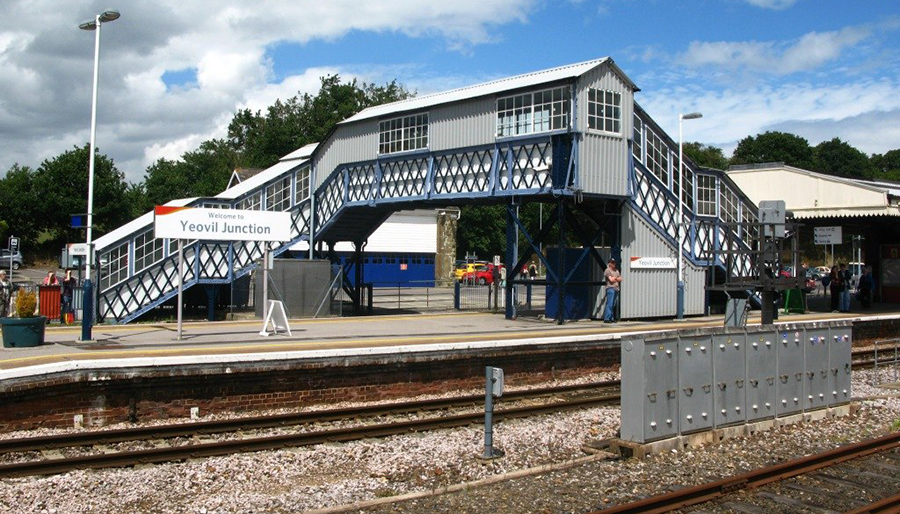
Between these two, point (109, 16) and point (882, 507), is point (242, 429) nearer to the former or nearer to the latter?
point (882, 507)

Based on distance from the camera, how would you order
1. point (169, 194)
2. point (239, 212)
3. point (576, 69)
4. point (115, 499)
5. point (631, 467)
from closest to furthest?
1. point (115, 499)
2. point (631, 467)
3. point (239, 212)
4. point (576, 69)
5. point (169, 194)

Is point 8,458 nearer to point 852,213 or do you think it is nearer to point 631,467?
point 631,467

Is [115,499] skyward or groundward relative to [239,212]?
groundward

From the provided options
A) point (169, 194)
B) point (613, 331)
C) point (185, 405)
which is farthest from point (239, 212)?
point (169, 194)

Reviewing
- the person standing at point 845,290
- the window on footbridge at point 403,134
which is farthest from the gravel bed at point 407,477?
the person standing at point 845,290

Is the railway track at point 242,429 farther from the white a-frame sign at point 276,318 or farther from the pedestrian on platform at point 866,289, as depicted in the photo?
the pedestrian on platform at point 866,289

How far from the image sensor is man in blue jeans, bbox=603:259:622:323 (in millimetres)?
23969

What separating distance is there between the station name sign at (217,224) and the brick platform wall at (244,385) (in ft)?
17.2

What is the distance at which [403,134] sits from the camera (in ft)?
92.0

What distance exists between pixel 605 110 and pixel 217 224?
11.4 meters

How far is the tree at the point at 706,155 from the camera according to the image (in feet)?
300

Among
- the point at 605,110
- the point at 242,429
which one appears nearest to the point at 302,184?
the point at 605,110

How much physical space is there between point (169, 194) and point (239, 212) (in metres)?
72.3

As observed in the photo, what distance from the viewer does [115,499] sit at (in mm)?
8750
